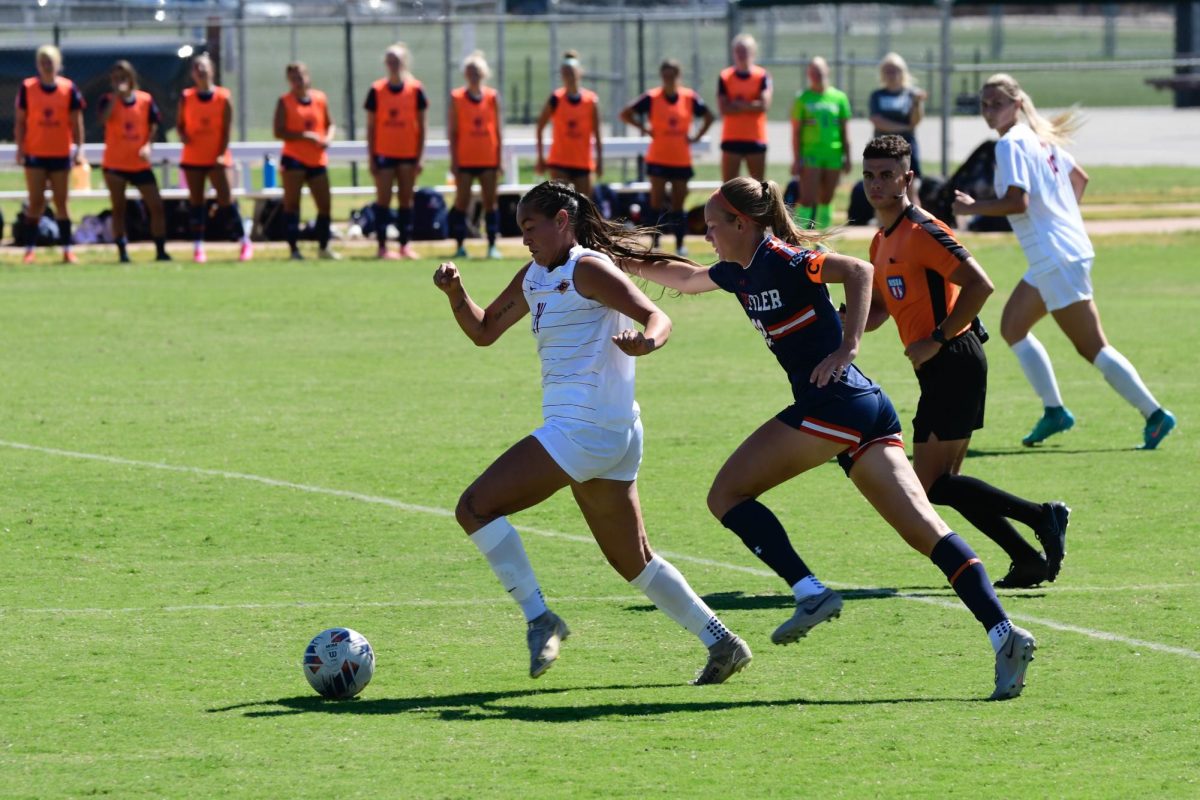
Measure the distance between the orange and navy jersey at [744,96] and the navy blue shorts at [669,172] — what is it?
25.1 inches

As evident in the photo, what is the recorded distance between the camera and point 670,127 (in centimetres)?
2258

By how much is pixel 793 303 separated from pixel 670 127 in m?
16.2

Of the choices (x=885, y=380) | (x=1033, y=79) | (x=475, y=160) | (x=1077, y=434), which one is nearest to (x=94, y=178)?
(x=475, y=160)

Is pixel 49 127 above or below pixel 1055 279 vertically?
above

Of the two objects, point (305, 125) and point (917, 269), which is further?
point (305, 125)

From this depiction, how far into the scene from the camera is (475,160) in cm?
2253

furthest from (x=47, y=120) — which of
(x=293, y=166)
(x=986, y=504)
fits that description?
(x=986, y=504)

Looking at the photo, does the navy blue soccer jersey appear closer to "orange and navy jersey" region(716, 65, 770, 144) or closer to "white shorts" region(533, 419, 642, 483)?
"white shorts" region(533, 419, 642, 483)

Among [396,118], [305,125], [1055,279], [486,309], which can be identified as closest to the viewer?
[486,309]

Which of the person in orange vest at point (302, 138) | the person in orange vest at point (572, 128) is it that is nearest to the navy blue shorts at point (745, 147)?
the person in orange vest at point (572, 128)

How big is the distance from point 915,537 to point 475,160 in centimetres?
1647

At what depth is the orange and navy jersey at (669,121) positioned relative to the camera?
22.5 m

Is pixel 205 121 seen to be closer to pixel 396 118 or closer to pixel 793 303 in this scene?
pixel 396 118

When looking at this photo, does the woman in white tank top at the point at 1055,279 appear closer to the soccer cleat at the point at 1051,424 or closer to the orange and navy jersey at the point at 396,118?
the soccer cleat at the point at 1051,424
